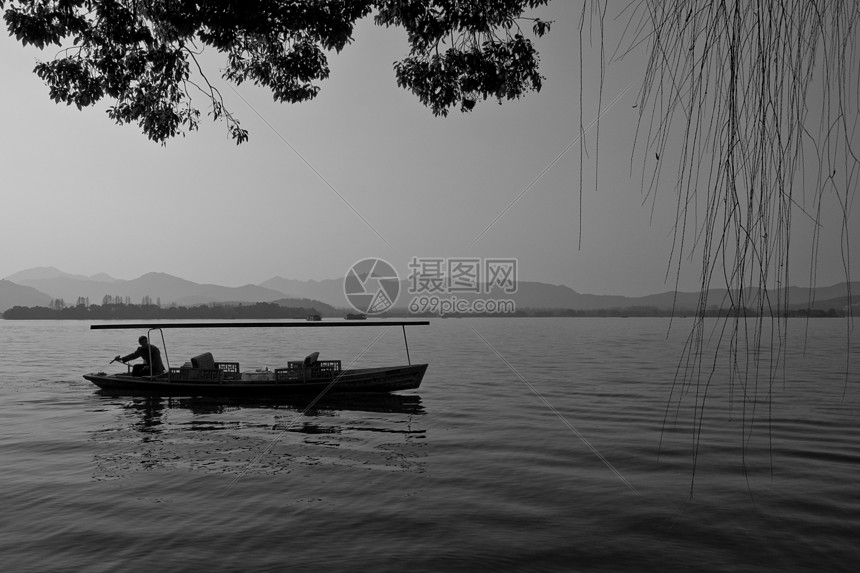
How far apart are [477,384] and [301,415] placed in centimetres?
1401

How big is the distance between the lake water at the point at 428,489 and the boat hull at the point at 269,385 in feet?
4.26

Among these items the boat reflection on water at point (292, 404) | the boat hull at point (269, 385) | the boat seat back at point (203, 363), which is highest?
the boat seat back at point (203, 363)

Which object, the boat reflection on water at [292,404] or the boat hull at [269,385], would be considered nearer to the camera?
the boat reflection on water at [292,404]

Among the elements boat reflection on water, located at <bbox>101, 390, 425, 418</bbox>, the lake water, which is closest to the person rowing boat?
boat reflection on water, located at <bbox>101, 390, 425, 418</bbox>

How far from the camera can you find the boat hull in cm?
2527

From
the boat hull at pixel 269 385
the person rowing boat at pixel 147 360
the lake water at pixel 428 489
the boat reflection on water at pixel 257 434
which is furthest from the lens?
the person rowing boat at pixel 147 360

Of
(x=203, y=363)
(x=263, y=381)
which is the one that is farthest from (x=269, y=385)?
(x=203, y=363)

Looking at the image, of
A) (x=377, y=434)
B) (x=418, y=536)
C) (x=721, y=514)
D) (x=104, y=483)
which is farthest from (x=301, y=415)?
(x=721, y=514)

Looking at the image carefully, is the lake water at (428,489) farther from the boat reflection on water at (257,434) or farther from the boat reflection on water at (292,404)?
the boat reflection on water at (292,404)

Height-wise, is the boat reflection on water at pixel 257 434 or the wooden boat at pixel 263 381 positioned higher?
the wooden boat at pixel 263 381

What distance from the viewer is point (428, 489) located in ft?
Answer: 40.9

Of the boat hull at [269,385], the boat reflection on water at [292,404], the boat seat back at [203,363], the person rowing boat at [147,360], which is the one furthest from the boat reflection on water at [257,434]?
the boat seat back at [203,363]

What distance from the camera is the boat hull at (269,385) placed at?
82.9 ft

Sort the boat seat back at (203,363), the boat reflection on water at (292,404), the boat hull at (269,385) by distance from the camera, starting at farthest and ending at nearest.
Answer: the boat seat back at (203,363)
the boat hull at (269,385)
the boat reflection on water at (292,404)
